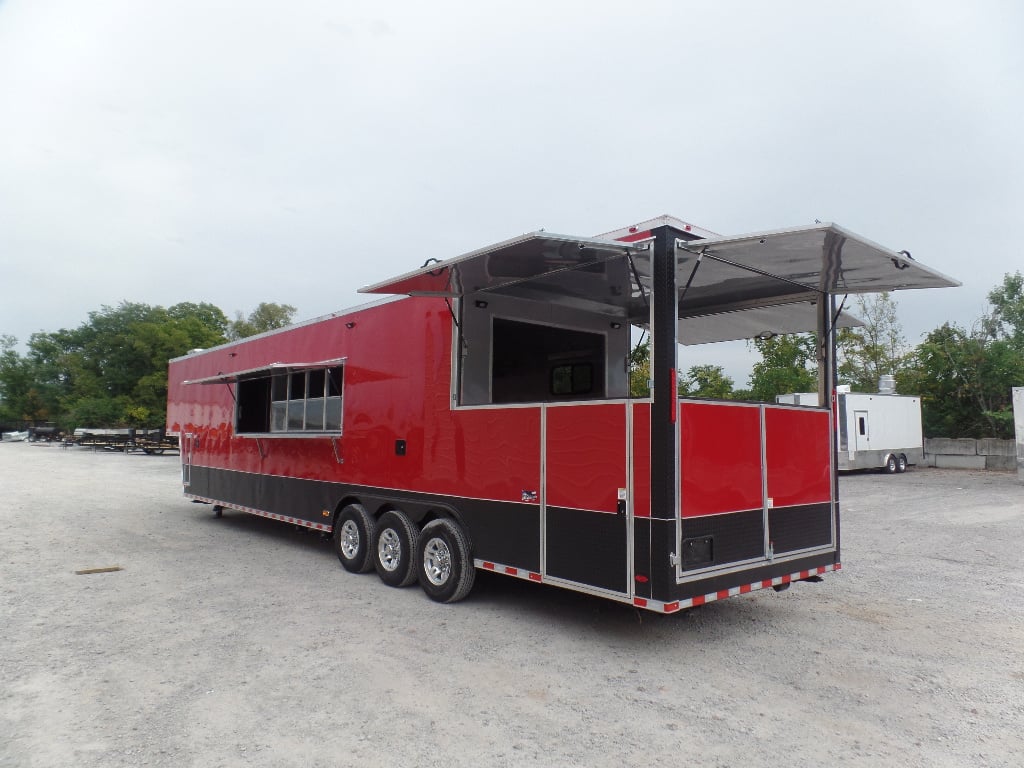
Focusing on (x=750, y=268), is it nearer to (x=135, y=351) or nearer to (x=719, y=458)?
(x=719, y=458)

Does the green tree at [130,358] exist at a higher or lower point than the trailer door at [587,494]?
higher

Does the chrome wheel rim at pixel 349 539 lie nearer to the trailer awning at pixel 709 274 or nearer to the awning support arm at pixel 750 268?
the trailer awning at pixel 709 274

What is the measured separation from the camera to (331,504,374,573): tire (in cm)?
736

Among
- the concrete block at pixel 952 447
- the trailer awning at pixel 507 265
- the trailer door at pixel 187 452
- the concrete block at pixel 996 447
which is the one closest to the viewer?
the trailer awning at pixel 507 265

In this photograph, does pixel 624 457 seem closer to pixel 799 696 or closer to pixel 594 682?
pixel 594 682

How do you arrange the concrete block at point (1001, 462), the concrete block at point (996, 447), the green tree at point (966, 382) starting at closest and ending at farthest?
the concrete block at point (1001, 462) → the concrete block at point (996, 447) → the green tree at point (966, 382)

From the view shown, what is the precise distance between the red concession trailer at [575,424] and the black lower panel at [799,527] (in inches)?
0.8

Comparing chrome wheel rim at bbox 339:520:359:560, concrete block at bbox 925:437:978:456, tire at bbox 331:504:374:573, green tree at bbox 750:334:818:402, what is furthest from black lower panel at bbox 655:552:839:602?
concrete block at bbox 925:437:978:456

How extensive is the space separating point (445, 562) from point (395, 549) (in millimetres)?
825

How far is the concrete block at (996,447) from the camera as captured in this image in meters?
26.3

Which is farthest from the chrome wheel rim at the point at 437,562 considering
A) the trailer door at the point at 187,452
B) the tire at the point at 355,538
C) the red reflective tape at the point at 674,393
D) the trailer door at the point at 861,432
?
the trailer door at the point at 861,432

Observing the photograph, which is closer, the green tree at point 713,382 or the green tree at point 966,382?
the green tree at point 713,382

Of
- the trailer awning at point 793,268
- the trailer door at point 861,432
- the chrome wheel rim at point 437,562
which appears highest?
the trailer awning at point 793,268

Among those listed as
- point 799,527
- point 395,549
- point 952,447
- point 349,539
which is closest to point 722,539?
point 799,527
